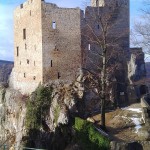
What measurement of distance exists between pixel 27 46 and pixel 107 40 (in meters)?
6.60

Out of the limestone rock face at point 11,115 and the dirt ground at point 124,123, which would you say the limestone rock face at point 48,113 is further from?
the dirt ground at point 124,123

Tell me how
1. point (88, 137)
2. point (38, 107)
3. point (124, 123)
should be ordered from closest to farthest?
point (88, 137) < point (124, 123) < point (38, 107)

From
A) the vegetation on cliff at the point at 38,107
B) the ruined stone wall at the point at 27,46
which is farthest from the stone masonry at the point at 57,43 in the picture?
the vegetation on cliff at the point at 38,107

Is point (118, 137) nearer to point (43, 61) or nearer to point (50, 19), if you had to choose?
point (43, 61)

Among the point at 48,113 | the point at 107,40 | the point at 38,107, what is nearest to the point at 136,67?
the point at 107,40

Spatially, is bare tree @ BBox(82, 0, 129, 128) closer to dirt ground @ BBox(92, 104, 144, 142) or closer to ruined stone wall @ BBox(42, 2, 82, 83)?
ruined stone wall @ BBox(42, 2, 82, 83)

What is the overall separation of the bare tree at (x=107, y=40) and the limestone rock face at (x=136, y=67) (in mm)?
652

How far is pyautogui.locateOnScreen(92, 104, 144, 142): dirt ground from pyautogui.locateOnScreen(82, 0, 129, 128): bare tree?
6.76 feet

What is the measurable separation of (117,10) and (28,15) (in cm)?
720

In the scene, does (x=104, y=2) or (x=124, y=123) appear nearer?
(x=124, y=123)

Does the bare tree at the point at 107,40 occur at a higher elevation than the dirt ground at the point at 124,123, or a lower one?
higher

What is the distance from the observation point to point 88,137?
2503cm

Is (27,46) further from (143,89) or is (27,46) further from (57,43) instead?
(143,89)

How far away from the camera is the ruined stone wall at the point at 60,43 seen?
103 ft
